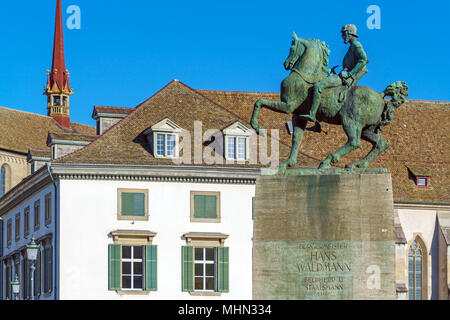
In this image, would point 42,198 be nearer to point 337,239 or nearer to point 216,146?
point 216,146

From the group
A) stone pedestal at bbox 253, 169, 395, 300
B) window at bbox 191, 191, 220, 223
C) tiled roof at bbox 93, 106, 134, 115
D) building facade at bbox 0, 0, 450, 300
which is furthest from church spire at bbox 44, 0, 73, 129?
stone pedestal at bbox 253, 169, 395, 300

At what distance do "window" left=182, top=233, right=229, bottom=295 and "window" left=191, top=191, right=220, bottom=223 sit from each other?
0.81 meters

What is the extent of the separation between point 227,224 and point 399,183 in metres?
14.5

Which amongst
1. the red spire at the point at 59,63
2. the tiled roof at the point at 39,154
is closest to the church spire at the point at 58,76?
the red spire at the point at 59,63

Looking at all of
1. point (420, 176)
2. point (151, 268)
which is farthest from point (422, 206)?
point (151, 268)

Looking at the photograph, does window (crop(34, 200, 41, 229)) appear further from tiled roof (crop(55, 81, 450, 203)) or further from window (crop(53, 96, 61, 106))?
window (crop(53, 96, 61, 106))

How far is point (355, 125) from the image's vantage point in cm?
2823

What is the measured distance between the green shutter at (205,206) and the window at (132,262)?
8.44 feet

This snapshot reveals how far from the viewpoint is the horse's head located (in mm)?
28266

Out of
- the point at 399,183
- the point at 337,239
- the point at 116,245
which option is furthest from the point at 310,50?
the point at 399,183

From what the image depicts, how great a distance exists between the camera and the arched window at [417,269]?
251ft

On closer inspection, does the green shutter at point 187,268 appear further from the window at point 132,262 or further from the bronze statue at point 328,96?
the bronze statue at point 328,96

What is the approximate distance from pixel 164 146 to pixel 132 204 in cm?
327

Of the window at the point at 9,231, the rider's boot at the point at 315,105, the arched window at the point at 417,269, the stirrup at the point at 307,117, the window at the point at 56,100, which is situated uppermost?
the window at the point at 56,100
